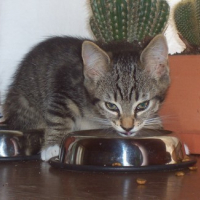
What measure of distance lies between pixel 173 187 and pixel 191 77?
0.70m

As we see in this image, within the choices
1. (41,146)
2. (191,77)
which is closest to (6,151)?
(41,146)

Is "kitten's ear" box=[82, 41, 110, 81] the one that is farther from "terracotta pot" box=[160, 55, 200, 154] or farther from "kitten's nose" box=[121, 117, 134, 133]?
"terracotta pot" box=[160, 55, 200, 154]

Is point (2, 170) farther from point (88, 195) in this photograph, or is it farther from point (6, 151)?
point (88, 195)

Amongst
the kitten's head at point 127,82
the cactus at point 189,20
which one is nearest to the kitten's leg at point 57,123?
the kitten's head at point 127,82

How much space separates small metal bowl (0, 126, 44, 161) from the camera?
1.51 m

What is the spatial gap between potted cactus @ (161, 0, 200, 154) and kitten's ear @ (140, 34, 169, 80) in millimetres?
149

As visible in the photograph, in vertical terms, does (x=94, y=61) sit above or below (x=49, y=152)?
above

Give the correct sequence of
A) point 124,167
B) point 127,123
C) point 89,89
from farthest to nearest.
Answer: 1. point 89,89
2. point 127,123
3. point 124,167

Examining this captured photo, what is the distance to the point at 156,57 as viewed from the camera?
156 centimetres

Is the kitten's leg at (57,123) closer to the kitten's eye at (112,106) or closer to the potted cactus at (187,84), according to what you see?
the kitten's eye at (112,106)

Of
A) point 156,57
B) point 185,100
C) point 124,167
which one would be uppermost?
point 156,57

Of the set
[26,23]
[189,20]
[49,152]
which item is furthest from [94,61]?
[26,23]

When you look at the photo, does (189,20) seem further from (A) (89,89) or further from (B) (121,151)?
(B) (121,151)

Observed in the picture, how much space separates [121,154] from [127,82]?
304 millimetres
